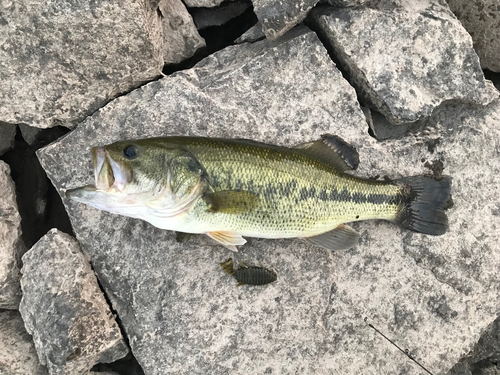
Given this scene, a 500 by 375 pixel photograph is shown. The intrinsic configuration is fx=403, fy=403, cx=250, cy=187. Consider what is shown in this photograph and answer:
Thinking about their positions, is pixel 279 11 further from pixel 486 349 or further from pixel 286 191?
pixel 486 349

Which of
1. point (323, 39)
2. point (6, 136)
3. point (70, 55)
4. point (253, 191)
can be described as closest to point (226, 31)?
point (323, 39)

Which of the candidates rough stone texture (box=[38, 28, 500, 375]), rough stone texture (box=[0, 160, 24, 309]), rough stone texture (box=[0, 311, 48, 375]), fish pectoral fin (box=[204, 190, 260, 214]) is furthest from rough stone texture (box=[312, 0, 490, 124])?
rough stone texture (box=[0, 311, 48, 375])

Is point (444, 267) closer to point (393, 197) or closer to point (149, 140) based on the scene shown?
point (393, 197)

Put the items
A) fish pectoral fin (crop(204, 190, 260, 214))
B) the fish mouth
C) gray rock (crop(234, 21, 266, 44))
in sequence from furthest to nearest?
gray rock (crop(234, 21, 266, 44))
fish pectoral fin (crop(204, 190, 260, 214))
the fish mouth

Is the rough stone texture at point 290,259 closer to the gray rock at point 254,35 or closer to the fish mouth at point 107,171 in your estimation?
the gray rock at point 254,35

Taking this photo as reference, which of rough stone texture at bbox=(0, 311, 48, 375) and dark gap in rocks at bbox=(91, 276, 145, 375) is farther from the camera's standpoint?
dark gap in rocks at bbox=(91, 276, 145, 375)

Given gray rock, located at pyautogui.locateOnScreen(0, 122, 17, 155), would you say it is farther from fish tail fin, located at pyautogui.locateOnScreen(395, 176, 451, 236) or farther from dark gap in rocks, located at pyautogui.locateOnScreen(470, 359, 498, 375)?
dark gap in rocks, located at pyautogui.locateOnScreen(470, 359, 498, 375)

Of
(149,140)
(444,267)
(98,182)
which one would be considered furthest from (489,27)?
(98,182)
